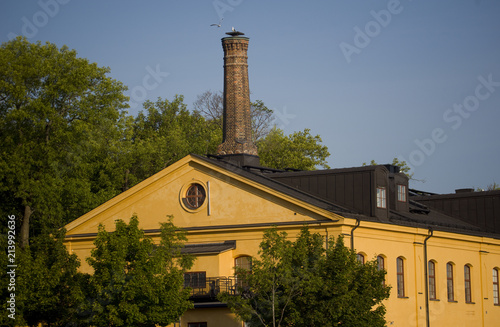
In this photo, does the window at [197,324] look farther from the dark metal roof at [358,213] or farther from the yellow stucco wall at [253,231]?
the dark metal roof at [358,213]

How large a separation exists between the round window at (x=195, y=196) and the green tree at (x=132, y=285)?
314 inches

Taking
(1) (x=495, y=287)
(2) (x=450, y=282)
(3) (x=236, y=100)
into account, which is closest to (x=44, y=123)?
(3) (x=236, y=100)

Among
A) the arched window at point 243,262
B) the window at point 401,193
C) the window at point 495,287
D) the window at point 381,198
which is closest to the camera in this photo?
the arched window at point 243,262

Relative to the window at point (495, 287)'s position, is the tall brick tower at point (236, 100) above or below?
above

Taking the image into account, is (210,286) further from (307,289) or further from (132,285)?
(307,289)

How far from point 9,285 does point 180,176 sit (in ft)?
35.0

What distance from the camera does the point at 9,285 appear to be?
39.8 metres

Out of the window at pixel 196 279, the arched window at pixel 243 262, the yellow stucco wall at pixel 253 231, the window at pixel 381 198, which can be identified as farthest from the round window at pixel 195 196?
the window at pixel 381 198

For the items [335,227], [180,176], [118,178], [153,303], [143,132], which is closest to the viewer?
[153,303]

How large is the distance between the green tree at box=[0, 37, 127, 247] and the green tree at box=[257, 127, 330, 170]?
20.4 meters

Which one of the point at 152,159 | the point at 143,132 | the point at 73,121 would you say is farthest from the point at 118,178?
the point at 143,132

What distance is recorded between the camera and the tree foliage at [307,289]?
36.8 metres

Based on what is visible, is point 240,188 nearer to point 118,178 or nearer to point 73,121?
point 73,121

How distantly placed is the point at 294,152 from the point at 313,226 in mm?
33375
